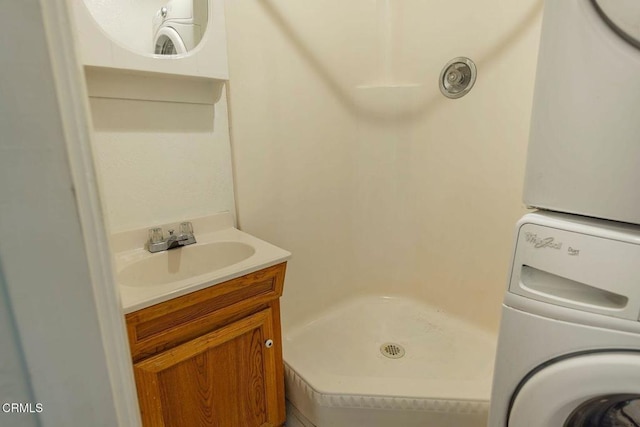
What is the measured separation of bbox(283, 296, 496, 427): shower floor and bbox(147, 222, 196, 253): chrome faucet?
0.62m

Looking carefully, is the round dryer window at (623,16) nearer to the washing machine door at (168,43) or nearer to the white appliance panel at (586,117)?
the white appliance panel at (586,117)

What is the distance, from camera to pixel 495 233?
1514mm

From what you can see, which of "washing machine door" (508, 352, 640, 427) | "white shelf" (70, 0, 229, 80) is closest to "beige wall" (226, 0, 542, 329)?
"white shelf" (70, 0, 229, 80)

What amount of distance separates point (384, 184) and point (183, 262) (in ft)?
3.70

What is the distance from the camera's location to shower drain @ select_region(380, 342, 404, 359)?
150 centimetres

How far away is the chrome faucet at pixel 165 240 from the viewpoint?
3.70 feet

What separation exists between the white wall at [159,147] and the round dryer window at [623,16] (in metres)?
1.10

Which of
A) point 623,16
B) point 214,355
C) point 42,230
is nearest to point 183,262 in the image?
point 214,355

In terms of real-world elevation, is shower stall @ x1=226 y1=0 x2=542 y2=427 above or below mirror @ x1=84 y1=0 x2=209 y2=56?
below

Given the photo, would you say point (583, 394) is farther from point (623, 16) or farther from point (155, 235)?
point (155, 235)

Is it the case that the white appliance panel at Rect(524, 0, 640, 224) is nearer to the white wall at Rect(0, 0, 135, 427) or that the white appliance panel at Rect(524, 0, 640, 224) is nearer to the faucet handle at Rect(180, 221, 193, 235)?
the white wall at Rect(0, 0, 135, 427)

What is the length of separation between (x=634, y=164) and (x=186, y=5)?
130cm

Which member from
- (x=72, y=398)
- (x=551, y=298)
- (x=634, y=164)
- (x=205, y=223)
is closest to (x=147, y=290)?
(x=205, y=223)

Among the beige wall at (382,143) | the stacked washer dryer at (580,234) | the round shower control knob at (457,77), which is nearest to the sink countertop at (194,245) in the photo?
the beige wall at (382,143)
